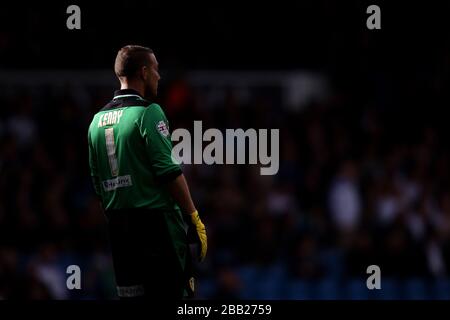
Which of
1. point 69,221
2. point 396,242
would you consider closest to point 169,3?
point 69,221

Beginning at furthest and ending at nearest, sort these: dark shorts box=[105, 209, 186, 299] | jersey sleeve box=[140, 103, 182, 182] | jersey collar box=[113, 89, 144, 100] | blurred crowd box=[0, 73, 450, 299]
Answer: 1. blurred crowd box=[0, 73, 450, 299]
2. jersey collar box=[113, 89, 144, 100]
3. dark shorts box=[105, 209, 186, 299]
4. jersey sleeve box=[140, 103, 182, 182]

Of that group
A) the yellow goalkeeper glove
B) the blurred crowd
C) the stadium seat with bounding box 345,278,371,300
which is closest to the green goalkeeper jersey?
the yellow goalkeeper glove

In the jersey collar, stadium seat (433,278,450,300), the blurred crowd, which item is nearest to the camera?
the jersey collar

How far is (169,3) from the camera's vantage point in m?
12.2

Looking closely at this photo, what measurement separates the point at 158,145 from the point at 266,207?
5.87 m

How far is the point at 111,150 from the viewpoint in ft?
18.2

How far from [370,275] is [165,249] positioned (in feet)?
17.1

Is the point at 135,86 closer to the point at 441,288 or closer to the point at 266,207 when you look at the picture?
the point at 266,207

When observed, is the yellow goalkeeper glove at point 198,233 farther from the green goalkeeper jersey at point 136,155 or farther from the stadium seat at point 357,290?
the stadium seat at point 357,290

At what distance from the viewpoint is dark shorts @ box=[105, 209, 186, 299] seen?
549cm

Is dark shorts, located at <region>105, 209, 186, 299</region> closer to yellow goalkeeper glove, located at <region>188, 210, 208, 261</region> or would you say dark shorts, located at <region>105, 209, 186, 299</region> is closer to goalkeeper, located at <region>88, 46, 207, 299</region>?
goalkeeper, located at <region>88, 46, 207, 299</region>

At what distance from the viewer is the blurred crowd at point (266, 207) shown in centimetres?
1031

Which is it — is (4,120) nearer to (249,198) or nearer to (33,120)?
(33,120)
